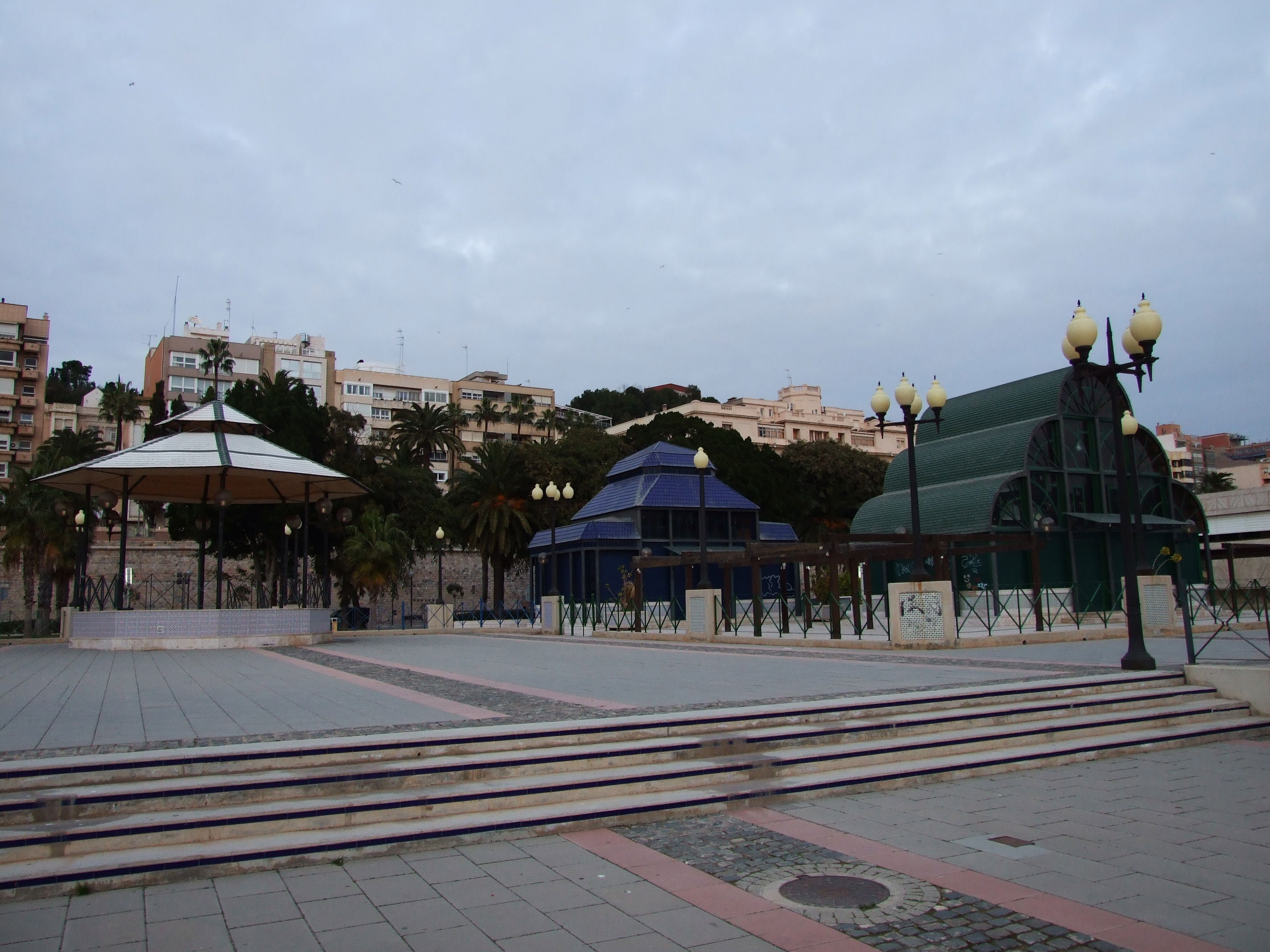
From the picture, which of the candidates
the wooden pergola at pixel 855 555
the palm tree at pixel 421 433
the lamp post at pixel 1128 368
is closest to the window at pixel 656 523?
the wooden pergola at pixel 855 555

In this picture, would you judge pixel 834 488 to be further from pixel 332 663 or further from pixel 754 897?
pixel 754 897

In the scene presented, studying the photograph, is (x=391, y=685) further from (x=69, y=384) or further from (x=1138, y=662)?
(x=69, y=384)

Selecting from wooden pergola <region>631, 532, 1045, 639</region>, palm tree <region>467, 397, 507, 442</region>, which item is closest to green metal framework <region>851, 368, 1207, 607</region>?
wooden pergola <region>631, 532, 1045, 639</region>

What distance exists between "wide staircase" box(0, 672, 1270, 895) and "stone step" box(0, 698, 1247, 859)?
1 centimetres

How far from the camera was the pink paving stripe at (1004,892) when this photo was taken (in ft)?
13.8

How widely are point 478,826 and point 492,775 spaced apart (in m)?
0.87

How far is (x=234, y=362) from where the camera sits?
248 ft

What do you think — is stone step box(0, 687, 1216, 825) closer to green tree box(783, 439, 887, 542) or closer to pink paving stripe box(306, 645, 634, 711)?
pink paving stripe box(306, 645, 634, 711)

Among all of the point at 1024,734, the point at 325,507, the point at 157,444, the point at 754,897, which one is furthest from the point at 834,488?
the point at 754,897

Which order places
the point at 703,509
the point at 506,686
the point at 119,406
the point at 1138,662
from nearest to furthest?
the point at 1138,662, the point at 506,686, the point at 703,509, the point at 119,406

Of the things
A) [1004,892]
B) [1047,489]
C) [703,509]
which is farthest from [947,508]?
[1004,892]

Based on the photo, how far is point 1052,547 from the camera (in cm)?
3231

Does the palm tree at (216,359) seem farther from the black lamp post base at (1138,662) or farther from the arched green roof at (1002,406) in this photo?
the black lamp post base at (1138,662)

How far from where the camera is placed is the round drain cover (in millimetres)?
4766
